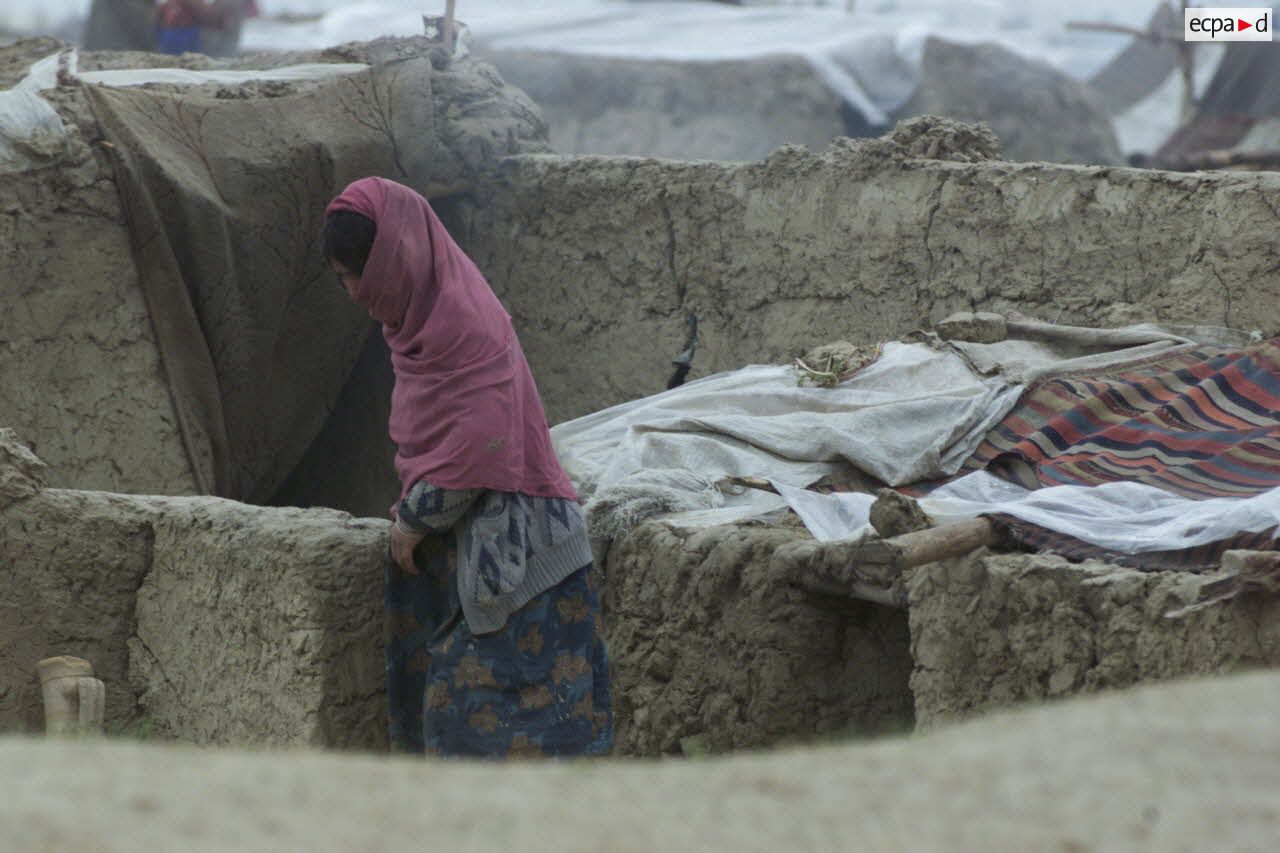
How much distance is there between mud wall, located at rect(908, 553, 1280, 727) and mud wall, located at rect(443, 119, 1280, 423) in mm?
2027

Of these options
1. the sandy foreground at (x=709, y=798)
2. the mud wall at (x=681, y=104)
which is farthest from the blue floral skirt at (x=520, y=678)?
the mud wall at (x=681, y=104)

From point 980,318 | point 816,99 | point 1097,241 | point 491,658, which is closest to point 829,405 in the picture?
point 980,318

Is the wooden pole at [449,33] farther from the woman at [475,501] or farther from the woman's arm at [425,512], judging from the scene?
the woman's arm at [425,512]

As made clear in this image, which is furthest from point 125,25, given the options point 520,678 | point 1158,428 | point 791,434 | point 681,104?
point 520,678

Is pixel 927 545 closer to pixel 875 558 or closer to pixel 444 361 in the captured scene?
pixel 875 558

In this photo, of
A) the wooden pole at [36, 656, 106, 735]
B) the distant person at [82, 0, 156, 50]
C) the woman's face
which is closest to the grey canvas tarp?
the wooden pole at [36, 656, 106, 735]

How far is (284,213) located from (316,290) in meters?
0.38

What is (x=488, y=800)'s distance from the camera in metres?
1.99

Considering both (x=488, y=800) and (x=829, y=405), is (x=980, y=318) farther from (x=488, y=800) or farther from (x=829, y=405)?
(x=488, y=800)

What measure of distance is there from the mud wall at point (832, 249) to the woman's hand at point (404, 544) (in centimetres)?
270

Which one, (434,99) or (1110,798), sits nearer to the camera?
(1110,798)

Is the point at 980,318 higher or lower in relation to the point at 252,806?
lower

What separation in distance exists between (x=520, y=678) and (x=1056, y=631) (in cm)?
112

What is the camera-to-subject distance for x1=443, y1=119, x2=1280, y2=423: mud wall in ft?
19.0
